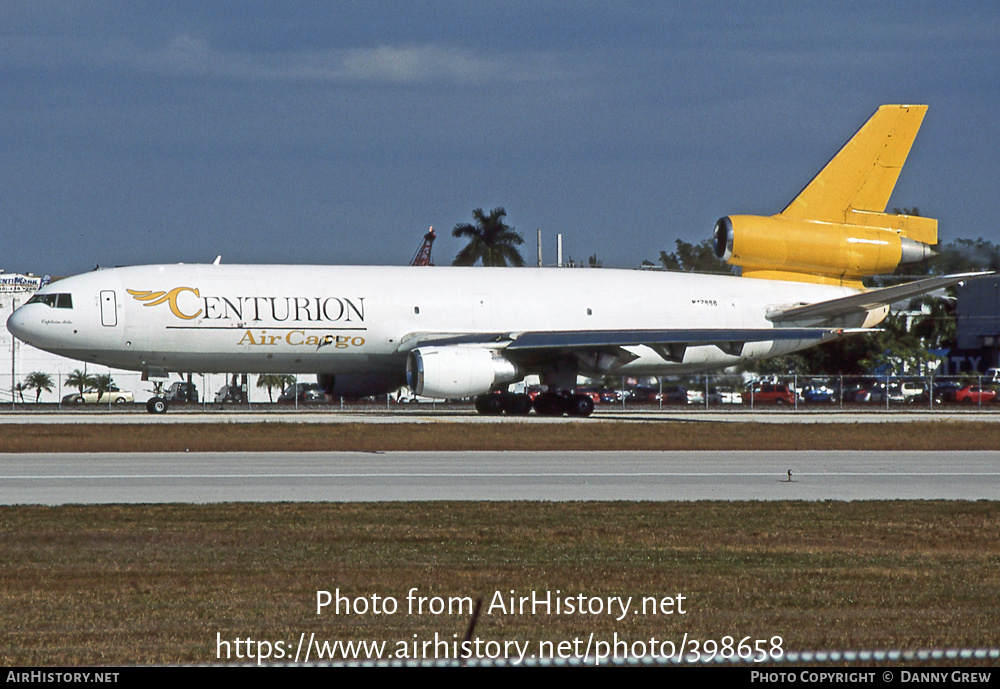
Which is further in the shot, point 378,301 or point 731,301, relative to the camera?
point 731,301

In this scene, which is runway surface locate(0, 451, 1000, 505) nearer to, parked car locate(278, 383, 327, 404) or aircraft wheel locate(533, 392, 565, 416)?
aircraft wheel locate(533, 392, 565, 416)

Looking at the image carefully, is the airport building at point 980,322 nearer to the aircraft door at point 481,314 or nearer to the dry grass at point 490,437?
the dry grass at point 490,437

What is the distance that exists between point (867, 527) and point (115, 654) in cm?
855

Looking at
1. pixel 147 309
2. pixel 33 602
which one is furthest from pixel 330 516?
pixel 147 309

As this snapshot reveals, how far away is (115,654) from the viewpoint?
24.0 ft

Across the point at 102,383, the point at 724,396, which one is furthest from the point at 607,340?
the point at 102,383

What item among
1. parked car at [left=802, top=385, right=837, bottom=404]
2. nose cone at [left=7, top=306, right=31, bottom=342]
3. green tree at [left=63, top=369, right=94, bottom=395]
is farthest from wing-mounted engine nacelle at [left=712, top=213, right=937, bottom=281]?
green tree at [left=63, top=369, right=94, bottom=395]

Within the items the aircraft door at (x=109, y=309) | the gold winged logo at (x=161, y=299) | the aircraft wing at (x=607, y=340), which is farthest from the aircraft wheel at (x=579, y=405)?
the aircraft door at (x=109, y=309)

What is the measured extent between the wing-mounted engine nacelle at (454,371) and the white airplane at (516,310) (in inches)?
2.1

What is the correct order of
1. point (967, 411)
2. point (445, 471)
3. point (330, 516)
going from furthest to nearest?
point (967, 411)
point (445, 471)
point (330, 516)

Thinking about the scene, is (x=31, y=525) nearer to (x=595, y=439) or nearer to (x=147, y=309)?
(x=595, y=439)

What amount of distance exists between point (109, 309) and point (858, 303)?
76.9ft

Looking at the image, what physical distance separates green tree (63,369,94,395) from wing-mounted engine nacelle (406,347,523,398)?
3795cm

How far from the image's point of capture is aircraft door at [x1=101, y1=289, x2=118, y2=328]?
3616 centimetres
